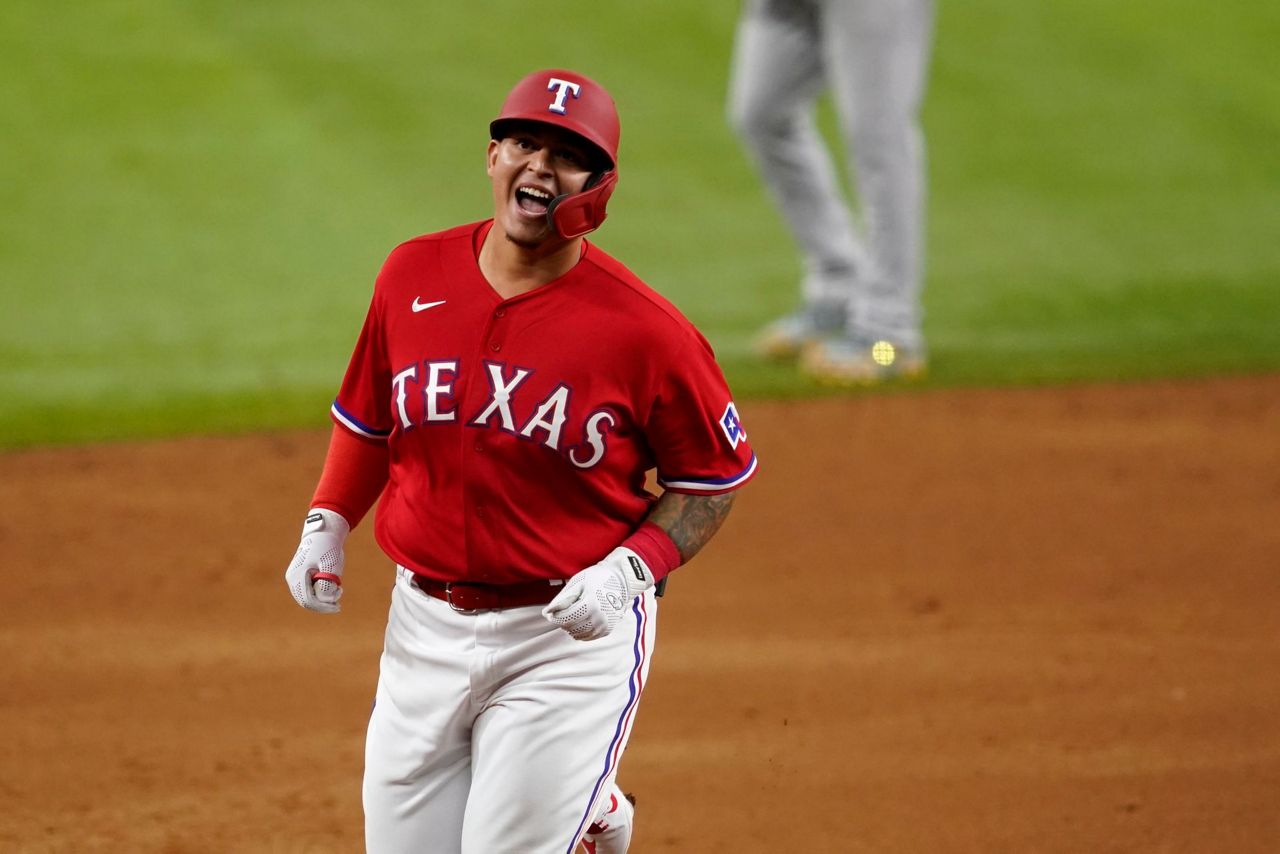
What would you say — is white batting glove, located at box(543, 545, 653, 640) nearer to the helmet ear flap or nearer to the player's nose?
the helmet ear flap

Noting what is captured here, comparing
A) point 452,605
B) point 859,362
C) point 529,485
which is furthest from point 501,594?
point 859,362

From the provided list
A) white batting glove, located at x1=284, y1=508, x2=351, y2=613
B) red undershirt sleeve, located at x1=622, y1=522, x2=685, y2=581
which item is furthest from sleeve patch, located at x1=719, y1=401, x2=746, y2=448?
white batting glove, located at x1=284, y1=508, x2=351, y2=613

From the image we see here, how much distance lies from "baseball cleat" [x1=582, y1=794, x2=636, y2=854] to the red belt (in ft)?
1.78

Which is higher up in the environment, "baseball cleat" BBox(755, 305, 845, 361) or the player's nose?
the player's nose

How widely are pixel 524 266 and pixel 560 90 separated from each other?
0.33 m

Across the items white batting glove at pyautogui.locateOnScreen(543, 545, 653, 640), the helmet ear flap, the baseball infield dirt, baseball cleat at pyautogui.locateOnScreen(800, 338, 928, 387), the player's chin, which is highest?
the helmet ear flap

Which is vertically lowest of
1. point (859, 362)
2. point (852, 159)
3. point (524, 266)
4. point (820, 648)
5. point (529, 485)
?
point (820, 648)

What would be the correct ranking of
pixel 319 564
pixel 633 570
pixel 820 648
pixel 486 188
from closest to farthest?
pixel 633 570 < pixel 319 564 < pixel 820 648 < pixel 486 188

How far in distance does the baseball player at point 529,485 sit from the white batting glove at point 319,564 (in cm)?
1

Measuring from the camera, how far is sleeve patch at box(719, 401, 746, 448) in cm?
339

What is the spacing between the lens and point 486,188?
31.7 ft

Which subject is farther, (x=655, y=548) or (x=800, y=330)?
(x=800, y=330)

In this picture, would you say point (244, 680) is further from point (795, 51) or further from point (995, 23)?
point (995, 23)

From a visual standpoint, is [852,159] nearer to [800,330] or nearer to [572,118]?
[800,330]
